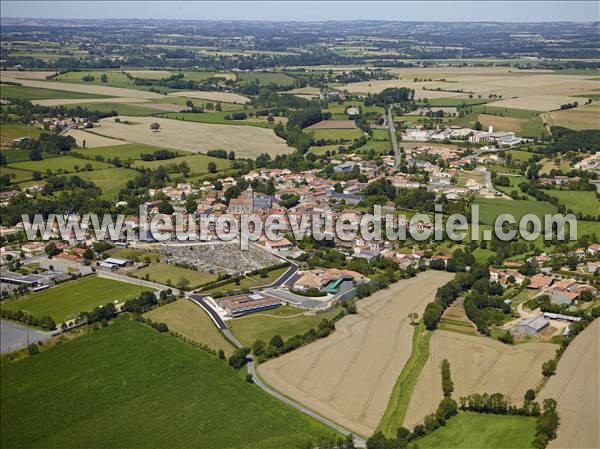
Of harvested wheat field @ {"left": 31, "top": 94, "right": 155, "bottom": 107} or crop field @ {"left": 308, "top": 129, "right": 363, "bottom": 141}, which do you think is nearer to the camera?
crop field @ {"left": 308, "top": 129, "right": 363, "bottom": 141}

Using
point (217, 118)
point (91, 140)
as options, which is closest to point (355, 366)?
point (91, 140)

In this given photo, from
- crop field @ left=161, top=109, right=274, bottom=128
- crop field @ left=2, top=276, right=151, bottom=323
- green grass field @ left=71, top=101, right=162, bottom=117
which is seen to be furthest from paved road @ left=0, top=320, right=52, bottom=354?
green grass field @ left=71, top=101, right=162, bottom=117

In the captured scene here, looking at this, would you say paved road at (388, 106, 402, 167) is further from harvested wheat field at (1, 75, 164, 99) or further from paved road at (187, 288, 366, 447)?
paved road at (187, 288, 366, 447)

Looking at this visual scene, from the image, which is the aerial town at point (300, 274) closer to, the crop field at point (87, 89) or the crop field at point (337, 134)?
the crop field at point (337, 134)

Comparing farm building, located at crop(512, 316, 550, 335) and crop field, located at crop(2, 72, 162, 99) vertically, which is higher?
crop field, located at crop(2, 72, 162, 99)

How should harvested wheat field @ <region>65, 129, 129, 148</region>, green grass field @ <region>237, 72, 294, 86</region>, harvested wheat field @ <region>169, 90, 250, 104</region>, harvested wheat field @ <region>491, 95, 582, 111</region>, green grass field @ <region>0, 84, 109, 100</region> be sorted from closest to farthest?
harvested wheat field @ <region>65, 129, 129, 148</region>, harvested wheat field @ <region>491, 95, 582, 111</region>, green grass field @ <region>0, 84, 109, 100</region>, harvested wheat field @ <region>169, 90, 250, 104</region>, green grass field @ <region>237, 72, 294, 86</region>

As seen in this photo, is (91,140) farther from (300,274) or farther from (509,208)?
(509,208)

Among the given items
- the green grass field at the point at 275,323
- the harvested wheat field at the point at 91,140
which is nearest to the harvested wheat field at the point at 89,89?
the harvested wheat field at the point at 91,140
